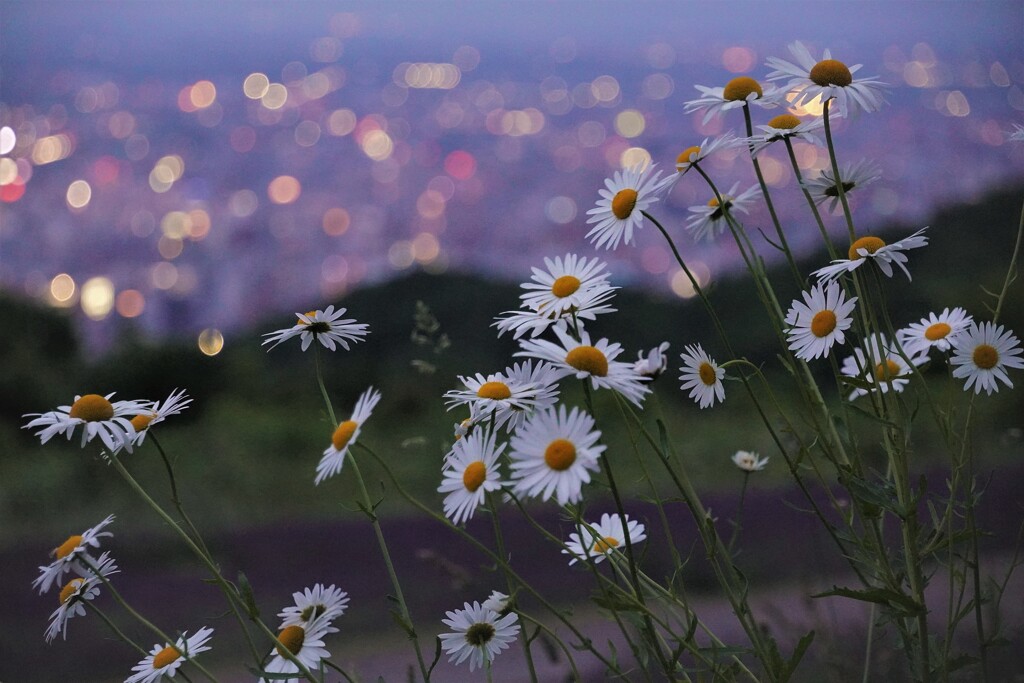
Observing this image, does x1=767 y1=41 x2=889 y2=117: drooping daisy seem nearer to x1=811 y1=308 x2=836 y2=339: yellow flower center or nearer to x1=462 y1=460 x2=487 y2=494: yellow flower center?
x1=811 y1=308 x2=836 y2=339: yellow flower center

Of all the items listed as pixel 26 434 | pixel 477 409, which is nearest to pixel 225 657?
pixel 477 409

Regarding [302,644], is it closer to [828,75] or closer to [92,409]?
[92,409]

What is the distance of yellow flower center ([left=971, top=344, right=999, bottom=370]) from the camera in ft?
1.70

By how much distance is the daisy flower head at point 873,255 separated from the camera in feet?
1.44

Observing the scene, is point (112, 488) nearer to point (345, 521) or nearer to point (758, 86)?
point (345, 521)

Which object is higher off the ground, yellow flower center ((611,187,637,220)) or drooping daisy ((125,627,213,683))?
yellow flower center ((611,187,637,220))

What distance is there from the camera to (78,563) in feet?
1.74

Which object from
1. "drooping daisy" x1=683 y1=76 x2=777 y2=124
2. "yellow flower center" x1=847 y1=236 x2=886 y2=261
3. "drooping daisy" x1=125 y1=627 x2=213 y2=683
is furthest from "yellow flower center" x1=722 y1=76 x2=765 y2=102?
"drooping daisy" x1=125 y1=627 x2=213 y2=683

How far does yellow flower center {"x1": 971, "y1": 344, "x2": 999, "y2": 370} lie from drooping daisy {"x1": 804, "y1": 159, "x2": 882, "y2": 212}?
0.39 ft

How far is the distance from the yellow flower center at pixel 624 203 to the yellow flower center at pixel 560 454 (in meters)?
0.17

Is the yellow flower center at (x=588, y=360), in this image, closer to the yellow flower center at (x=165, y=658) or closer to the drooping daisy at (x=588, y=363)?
the drooping daisy at (x=588, y=363)

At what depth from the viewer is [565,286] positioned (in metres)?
0.48

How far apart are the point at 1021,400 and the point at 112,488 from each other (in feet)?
6.33

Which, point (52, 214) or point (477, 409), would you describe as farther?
point (52, 214)
